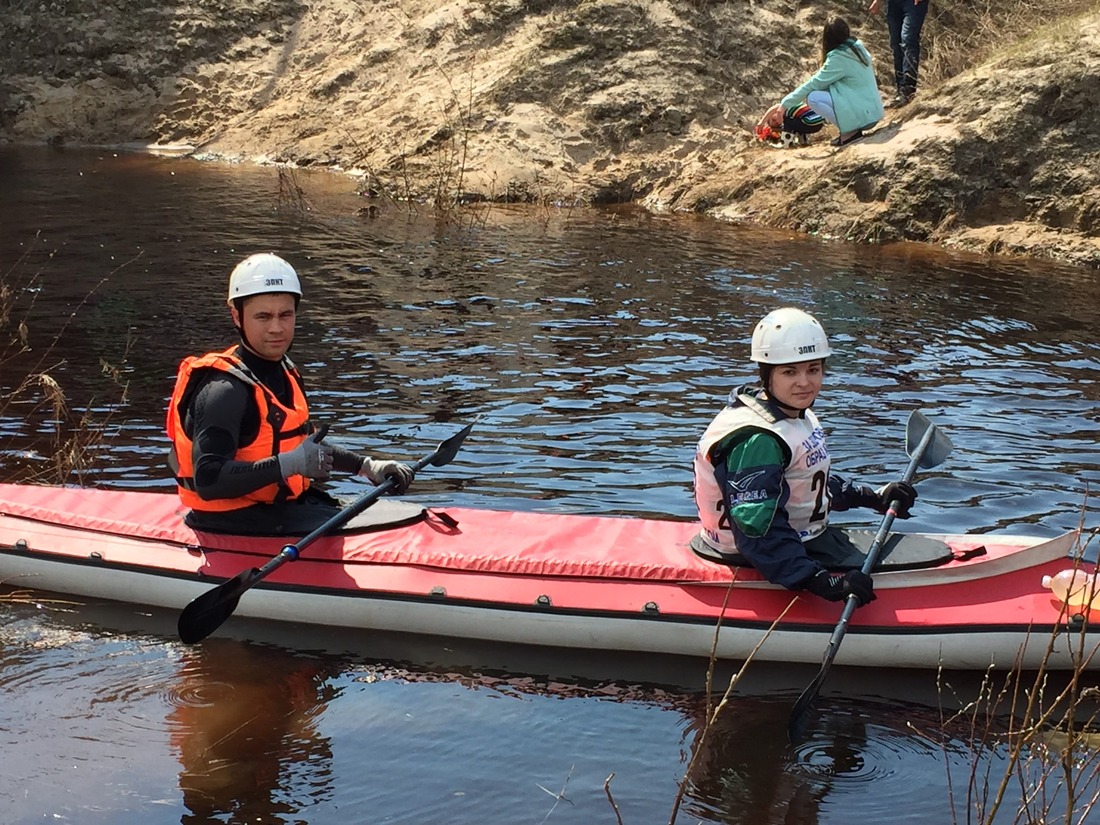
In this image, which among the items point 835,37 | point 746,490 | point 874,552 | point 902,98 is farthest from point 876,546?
point 902,98

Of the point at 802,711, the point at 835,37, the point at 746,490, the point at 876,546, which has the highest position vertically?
the point at 835,37

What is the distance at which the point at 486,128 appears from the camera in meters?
16.0

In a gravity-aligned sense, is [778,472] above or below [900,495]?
above

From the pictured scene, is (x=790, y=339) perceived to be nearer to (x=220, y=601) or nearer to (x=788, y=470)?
(x=788, y=470)

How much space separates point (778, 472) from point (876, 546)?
20.7 inches

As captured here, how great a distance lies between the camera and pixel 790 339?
4.83 metres

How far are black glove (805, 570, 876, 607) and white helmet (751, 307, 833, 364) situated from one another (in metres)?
0.81

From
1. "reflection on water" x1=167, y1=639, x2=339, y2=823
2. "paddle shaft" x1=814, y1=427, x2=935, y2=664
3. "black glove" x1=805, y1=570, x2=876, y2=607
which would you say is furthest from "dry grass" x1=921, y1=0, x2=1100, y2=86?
"reflection on water" x1=167, y1=639, x2=339, y2=823

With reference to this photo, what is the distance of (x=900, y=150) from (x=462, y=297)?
220 inches

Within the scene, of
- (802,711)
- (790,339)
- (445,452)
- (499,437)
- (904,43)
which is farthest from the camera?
(904,43)

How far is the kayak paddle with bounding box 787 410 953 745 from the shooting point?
435 cm

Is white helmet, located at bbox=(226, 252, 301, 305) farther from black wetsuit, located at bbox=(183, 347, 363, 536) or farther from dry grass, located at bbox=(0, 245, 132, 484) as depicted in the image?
dry grass, located at bbox=(0, 245, 132, 484)

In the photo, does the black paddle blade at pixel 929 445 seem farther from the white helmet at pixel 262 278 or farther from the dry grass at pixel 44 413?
the dry grass at pixel 44 413

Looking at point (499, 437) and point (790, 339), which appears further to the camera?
point (499, 437)
